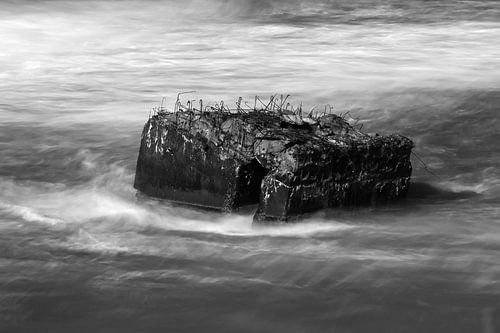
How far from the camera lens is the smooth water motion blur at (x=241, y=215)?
7.41 m

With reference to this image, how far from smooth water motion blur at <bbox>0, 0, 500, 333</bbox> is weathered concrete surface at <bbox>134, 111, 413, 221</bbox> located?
0.18 metres

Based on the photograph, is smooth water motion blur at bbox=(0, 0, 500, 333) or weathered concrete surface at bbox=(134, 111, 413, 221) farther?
weathered concrete surface at bbox=(134, 111, 413, 221)

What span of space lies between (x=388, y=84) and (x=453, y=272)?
8567 mm

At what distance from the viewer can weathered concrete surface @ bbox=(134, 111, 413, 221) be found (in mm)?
8656

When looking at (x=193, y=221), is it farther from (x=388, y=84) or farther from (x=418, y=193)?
(x=388, y=84)

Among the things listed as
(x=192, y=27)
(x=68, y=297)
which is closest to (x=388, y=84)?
(x=192, y=27)

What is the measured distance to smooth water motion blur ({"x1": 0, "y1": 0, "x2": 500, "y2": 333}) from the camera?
7410mm

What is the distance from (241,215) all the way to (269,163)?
0.60 m

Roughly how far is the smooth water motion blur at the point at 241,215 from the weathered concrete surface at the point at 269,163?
175mm

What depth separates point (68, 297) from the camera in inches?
298

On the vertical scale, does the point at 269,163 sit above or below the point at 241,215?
above

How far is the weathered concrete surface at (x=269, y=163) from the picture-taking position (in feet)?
28.4

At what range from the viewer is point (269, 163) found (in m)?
8.67

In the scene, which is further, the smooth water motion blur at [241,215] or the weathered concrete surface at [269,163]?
the weathered concrete surface at [269,163]
